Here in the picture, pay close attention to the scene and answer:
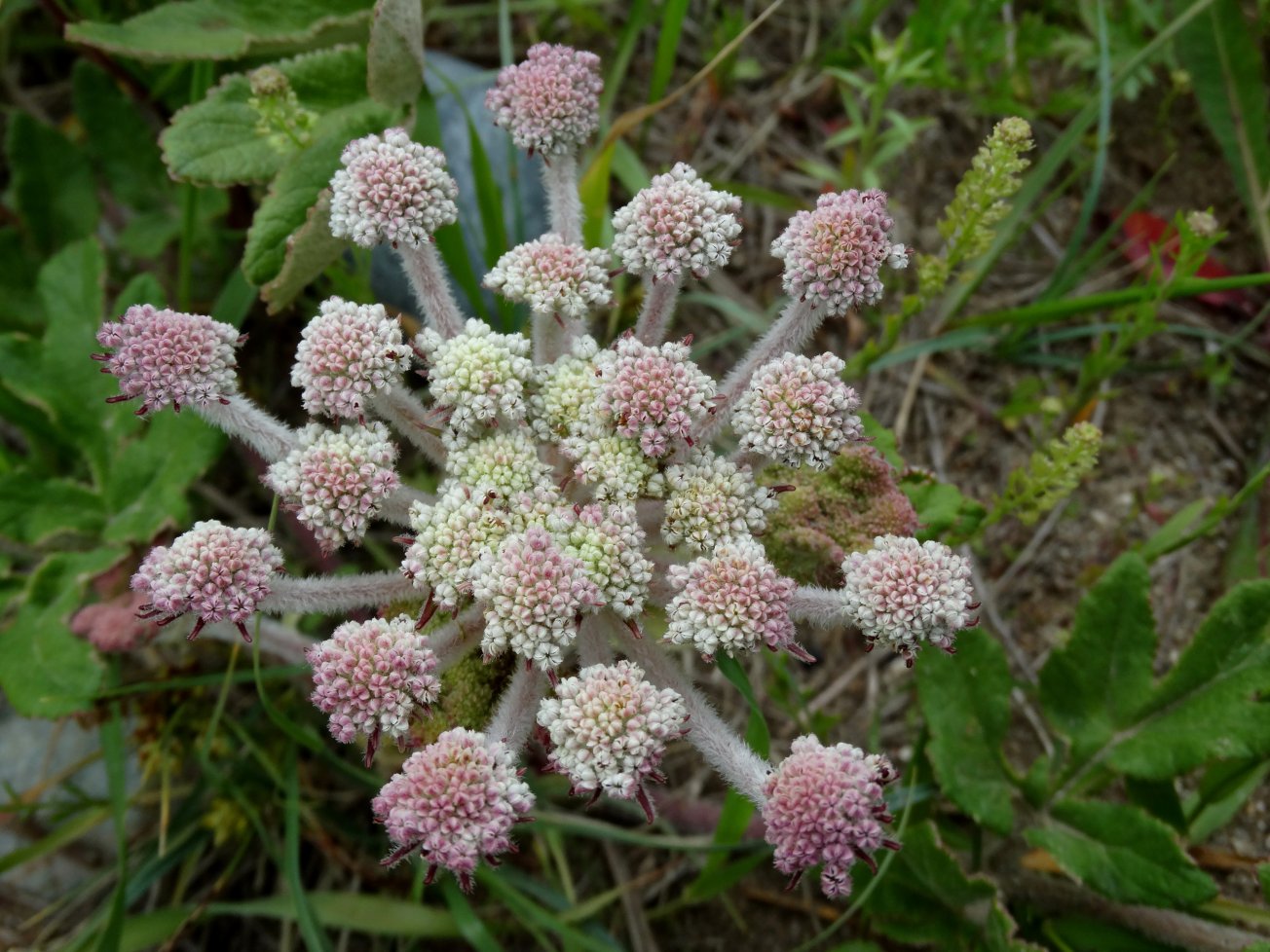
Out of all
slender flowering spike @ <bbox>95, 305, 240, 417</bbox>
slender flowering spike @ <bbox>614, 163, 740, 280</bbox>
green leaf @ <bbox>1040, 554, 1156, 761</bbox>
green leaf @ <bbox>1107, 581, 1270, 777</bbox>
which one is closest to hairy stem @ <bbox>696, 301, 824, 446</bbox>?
slender flowering spike @ <bbox>614, 163, 740, 280</bbox>

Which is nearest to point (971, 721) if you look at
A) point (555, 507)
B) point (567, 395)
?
point (555, 507)

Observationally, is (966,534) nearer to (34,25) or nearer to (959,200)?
(959,200)

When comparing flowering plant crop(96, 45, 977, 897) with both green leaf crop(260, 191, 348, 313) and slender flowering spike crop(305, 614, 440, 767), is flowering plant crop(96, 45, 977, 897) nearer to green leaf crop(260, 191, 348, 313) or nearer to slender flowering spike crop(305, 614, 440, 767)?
slender flowering spike crop(305, 614, 440, 767)

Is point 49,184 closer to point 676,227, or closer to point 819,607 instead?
point 676,227

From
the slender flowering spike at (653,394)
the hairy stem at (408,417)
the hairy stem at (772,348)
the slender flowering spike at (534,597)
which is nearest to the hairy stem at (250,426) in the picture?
the hairy stem at (408,417)

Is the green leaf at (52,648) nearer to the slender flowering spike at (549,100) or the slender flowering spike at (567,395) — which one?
the slender flowering spike at (567,395)

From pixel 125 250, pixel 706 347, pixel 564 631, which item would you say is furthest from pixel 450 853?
pixel 125 250
